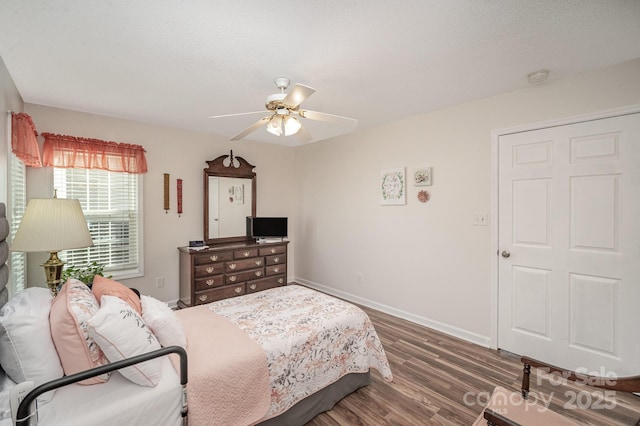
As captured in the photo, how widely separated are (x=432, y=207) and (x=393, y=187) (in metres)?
0.57

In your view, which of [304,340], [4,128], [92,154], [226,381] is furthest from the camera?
[92,154]

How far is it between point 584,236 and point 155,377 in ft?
10.5

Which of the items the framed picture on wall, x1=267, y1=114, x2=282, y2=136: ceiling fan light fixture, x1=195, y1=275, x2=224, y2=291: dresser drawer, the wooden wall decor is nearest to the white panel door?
the framed picture on wall

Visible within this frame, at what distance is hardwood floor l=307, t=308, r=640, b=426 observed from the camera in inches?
76.0

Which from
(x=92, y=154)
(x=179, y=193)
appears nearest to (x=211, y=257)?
(x=179, y=193)

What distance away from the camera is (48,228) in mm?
1712

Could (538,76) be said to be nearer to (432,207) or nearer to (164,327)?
(432,207)

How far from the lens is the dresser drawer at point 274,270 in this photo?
14.0 ft

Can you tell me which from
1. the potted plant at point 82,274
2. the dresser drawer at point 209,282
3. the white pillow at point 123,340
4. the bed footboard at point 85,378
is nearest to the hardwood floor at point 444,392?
the bed footboard at point 85,378

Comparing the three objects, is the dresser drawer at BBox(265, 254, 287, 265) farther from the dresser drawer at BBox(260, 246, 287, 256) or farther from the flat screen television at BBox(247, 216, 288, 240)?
the flat screen television at BBox(247, 216, 288, 240)

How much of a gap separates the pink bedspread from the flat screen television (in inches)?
103

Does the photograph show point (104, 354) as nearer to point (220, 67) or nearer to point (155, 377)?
point (155, 377)

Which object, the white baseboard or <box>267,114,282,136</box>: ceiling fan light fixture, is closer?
<box>267,114,282,136</box>: ceiling fan light fixture

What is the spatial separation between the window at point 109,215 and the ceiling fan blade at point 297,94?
2622mm
